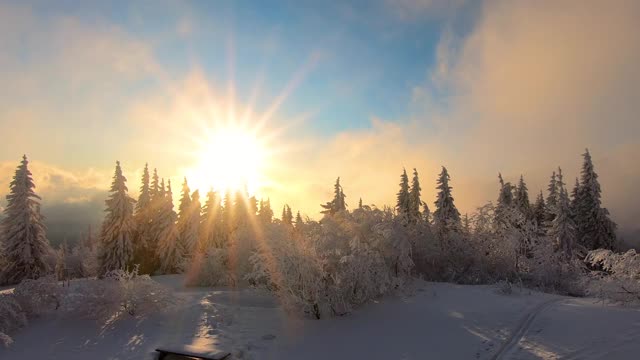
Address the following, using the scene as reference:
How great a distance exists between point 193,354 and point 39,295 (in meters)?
10.2

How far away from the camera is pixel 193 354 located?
15.4 meters

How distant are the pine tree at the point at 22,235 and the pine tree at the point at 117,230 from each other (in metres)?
5.43

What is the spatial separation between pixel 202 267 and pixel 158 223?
12590mm

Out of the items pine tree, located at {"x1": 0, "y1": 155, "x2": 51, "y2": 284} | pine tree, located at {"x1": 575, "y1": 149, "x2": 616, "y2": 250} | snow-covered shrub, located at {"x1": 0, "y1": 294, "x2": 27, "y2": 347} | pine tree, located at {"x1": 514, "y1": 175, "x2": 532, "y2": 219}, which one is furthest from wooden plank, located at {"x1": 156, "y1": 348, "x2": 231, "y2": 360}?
pine tree, located at {"x1": 514, "y1": 175, "x2": 532, "y2": 219}

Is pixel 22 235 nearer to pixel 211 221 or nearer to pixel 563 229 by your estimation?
pixel 211 221

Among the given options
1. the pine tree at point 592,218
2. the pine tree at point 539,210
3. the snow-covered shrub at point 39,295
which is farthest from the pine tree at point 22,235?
the pine tree at point 539,210

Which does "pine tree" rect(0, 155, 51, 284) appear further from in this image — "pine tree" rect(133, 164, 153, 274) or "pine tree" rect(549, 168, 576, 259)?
"pine tree" rect(549, 168, 576, 259)

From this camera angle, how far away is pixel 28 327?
18781 mm

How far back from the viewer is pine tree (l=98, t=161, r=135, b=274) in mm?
42719

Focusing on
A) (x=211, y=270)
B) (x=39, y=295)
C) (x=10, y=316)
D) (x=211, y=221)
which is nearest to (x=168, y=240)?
(x=211, y=221)

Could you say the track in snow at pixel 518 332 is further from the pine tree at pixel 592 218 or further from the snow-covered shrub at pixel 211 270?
the pine tree at pixel 592 218

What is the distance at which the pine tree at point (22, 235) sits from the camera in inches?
1478

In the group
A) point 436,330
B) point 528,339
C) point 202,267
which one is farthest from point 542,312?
point 202,267

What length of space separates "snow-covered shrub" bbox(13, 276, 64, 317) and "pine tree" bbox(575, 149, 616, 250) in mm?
48068
